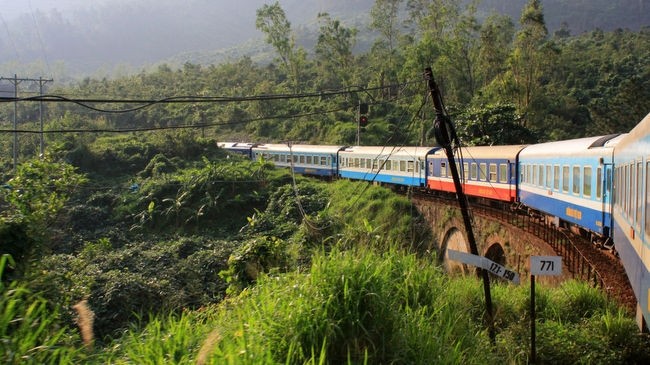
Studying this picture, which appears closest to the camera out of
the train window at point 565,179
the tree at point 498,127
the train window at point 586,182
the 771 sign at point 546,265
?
the 771 sign at point 546,265

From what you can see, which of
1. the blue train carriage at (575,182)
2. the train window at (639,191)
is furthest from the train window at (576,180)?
the train window at (639,191)

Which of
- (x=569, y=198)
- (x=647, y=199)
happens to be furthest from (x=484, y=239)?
(x=647, y=199)

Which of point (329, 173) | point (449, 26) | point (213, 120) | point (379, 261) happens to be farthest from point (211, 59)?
point (379, 261)

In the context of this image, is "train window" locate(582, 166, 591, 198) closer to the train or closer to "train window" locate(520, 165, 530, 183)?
the train

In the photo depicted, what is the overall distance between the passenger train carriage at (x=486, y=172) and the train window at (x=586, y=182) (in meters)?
5.45

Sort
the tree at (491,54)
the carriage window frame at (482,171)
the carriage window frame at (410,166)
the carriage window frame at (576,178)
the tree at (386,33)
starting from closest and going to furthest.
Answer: the carriage window frame at (576,178) < the carriage window frame at (482,171) < the carriage window frame at (410,166) < the tree at (491,54) < the tree at (386,33)

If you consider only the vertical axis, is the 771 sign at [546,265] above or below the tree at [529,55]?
below

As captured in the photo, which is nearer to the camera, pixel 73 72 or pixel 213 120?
pixel 213 120

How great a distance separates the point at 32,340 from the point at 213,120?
171 ft

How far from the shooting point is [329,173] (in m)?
33.9

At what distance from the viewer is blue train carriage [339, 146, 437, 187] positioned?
26.1m

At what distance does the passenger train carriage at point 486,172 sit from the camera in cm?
1970

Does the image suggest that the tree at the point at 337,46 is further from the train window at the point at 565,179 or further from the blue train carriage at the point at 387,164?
the train window at the point at 565,179

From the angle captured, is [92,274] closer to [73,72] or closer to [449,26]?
[449,26]
